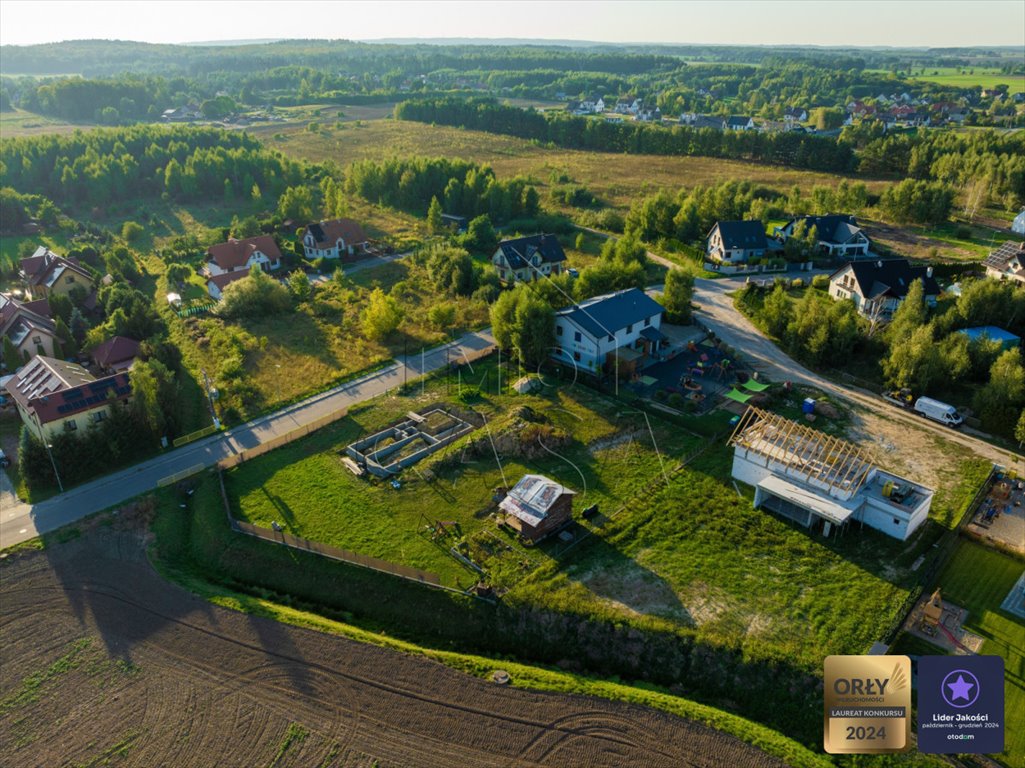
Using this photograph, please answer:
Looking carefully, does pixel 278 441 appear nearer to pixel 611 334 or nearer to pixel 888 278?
pixel 611 334

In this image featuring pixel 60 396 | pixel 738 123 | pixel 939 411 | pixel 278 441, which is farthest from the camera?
pixel 738 123

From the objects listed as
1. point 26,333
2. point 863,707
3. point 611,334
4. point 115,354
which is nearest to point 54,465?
point 115,354

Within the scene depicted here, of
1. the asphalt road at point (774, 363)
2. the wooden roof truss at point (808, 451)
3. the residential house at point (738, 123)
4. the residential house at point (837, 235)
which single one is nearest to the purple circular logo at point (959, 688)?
the wooden roof truss at point (808, 451)

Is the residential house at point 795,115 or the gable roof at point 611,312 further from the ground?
the residential house at point 795,115

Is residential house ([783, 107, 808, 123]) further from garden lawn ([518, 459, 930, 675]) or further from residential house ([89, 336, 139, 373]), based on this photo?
residential house ([89, 336, 139, 373])

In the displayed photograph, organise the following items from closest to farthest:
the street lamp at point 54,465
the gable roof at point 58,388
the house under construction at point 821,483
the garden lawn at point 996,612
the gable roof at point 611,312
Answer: the garden lawn at point 996,612
the house under construction at point 821,483
the street lamp at point 54,465
the gable roof at point 58,388
the gable roof at point 611,312

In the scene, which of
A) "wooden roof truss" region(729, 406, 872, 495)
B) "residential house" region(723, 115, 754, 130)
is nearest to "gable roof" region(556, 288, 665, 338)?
"wooden roof truss" region(729, 406, 872, 495)

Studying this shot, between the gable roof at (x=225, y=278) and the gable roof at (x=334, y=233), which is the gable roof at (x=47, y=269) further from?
the gable roof at (x=334, y=233)
